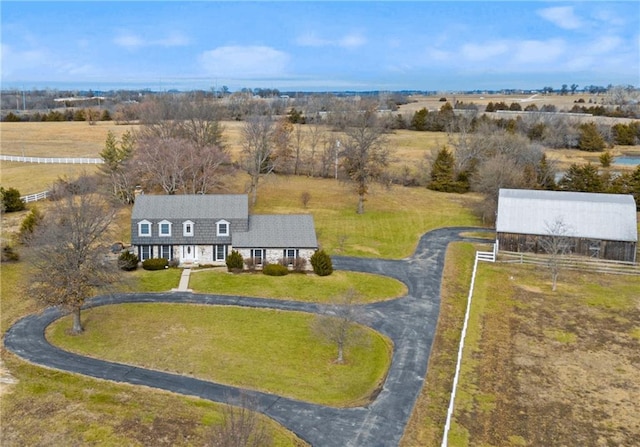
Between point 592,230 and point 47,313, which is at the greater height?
point 592,230

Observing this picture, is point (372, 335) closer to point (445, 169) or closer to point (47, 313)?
point (47, 313)

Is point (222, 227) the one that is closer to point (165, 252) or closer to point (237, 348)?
point (165, 252)

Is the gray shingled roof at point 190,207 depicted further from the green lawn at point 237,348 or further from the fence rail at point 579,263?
the fence rail at point 579,263

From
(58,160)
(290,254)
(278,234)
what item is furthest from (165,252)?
(58,160)

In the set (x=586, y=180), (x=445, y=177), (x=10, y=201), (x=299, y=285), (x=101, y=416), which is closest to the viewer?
(x=101, y=416)

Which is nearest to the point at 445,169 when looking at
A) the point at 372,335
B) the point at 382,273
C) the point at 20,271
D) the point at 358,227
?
the point at 358,227

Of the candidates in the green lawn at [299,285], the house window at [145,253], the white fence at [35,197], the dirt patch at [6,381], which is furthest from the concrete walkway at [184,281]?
the white fence at [35,197]
